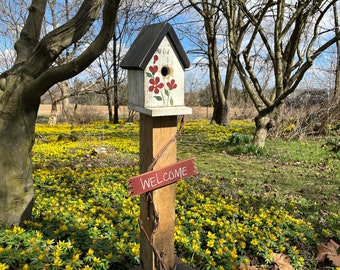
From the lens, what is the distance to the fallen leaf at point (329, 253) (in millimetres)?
3338

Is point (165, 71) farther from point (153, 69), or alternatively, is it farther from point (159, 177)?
point (159, 177)

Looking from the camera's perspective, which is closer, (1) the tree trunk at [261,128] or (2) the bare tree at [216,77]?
(1) the tree trunk at [261,128]

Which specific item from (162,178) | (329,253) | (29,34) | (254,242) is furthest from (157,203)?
(29,34)

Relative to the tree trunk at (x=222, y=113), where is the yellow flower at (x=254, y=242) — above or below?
below

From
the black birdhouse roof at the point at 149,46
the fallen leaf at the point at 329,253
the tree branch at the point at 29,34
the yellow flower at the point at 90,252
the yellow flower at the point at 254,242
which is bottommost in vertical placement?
the fallen leaf at the point at 329,253

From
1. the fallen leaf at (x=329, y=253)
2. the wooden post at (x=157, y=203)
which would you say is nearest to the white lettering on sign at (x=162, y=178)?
the wooden post at (x=157, y=203)

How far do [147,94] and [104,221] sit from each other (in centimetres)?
193

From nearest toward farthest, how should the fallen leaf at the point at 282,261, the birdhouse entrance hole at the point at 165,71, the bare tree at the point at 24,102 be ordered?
the birdhouse entrance hole at the point at 165,71 → the fallen leaf at the point at 282,261 → the bare tree at the point at 24,102

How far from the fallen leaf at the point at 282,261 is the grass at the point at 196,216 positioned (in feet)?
0.21

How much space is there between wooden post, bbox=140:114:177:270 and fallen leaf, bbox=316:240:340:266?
207 centimetres

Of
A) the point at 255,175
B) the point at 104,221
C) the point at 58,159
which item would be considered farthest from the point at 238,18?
the point at 104,221

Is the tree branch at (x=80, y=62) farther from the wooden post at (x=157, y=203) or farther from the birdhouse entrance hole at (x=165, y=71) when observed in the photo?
the wooden post at (x=157, y=203)

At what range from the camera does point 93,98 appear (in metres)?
24.6

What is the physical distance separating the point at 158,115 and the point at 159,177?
414 millimetres
